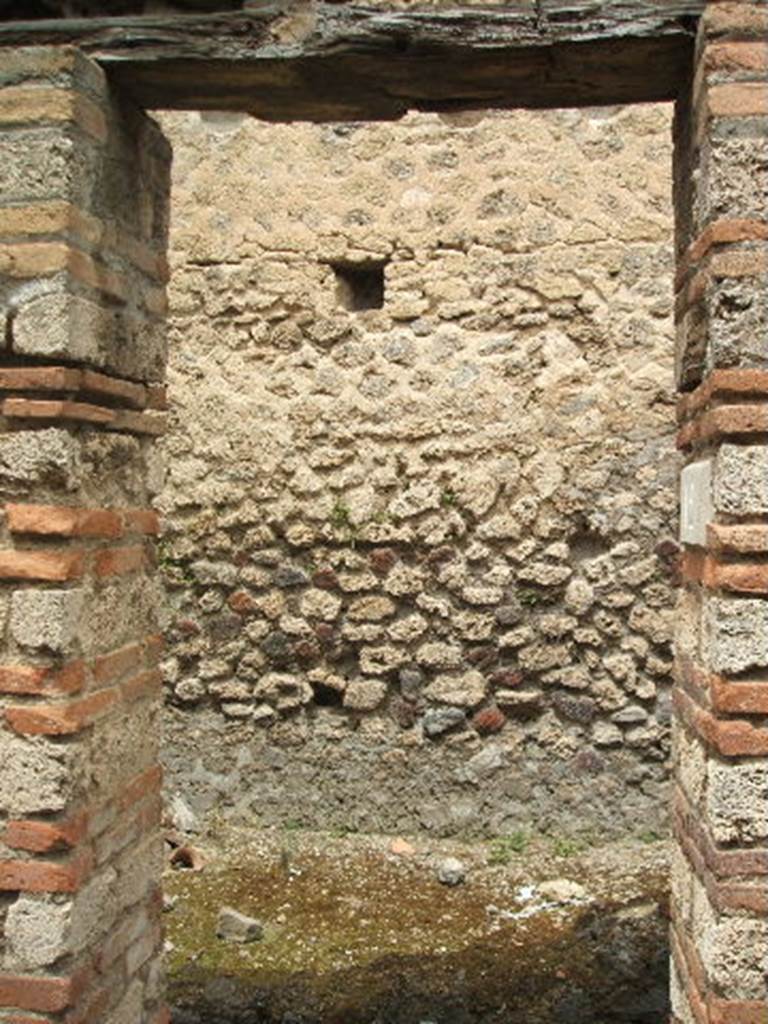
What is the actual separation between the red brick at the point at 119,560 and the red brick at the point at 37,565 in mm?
160

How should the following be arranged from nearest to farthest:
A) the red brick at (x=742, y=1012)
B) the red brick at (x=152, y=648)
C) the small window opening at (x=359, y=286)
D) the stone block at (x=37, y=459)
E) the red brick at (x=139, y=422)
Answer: the red brick at (x=742, y=1012) < the stone block at (x=37, y=459) < the red brick at (x=139, y=422) < the red brick at (x=152, y=648) < the small window opening at (x=359, y=286)

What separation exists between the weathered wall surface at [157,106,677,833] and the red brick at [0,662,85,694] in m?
2.69

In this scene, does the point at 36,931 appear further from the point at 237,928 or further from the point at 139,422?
the point at 237,928

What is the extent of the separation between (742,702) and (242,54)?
1.90m

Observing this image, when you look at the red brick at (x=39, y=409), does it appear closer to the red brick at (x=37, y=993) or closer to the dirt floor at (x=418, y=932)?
the red brick at (x=37, y=993)

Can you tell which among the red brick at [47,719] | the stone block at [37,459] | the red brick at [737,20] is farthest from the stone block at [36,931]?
the red brick at [737,20]

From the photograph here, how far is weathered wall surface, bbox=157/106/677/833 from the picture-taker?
4.96 m

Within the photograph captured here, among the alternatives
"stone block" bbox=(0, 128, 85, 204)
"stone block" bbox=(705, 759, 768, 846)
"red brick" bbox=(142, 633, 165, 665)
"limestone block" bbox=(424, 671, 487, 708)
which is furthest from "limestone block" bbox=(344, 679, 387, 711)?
"stone block" bbox=(0, 128, 85, 204)

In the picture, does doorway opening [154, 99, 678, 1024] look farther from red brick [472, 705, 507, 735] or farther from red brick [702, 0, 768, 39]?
red brick [702, 0, 768, 39]

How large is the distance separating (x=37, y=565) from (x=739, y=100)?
1.92 metres

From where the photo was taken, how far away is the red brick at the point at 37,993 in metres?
2.45

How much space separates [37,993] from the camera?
246 cm

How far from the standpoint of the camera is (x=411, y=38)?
8.14 ft

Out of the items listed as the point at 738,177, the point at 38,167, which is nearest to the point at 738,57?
the point at 738,177
